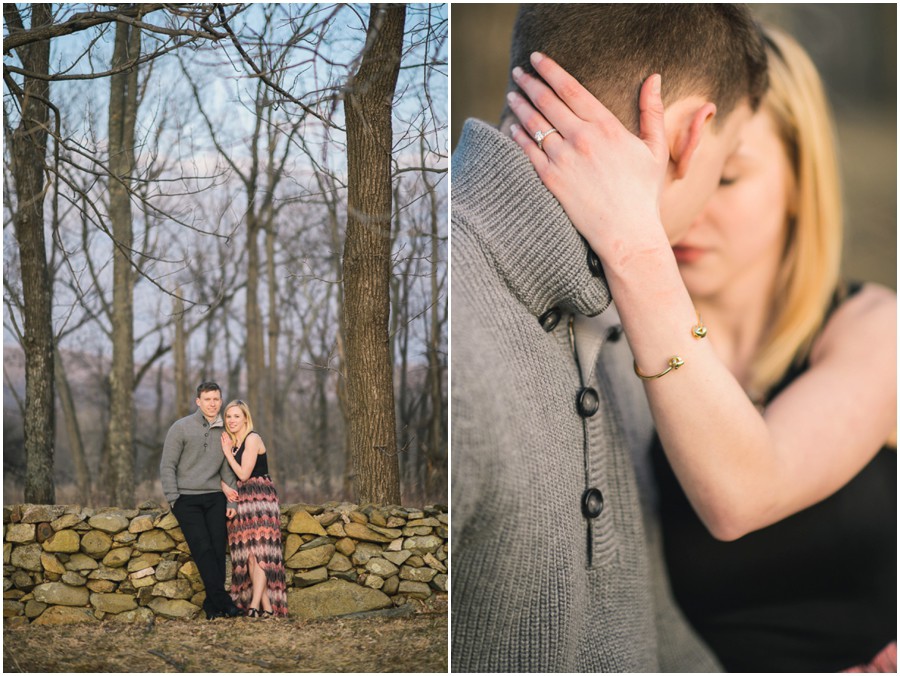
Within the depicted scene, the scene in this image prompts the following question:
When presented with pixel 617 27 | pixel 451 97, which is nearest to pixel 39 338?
pixel 451 97

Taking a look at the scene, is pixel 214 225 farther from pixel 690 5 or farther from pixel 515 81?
pixel 690 5

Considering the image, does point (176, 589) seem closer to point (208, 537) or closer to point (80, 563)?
point (208, 537)

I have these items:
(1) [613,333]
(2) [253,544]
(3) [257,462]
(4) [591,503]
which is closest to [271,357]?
(3) [257,462]

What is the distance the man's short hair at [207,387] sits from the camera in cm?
268

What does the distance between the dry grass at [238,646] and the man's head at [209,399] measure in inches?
26.0

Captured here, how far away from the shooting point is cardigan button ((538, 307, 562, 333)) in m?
1.81

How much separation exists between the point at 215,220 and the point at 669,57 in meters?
1.53

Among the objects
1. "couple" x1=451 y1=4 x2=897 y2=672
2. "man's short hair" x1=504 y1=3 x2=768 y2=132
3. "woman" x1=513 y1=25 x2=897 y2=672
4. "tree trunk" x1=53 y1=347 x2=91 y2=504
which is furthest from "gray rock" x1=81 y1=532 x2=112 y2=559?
"man's short hair" x1=504 y1=3 x2=768 y2=132

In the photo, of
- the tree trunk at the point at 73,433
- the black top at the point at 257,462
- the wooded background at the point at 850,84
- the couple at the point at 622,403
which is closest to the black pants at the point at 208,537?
the black top at the point at 257,462

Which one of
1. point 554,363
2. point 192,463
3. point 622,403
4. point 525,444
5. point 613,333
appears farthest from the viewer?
point 192,463

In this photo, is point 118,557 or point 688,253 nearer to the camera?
point 688,253

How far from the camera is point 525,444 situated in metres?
1.67

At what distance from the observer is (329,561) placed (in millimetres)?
2670

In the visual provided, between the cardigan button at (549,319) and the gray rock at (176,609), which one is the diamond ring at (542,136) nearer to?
the cardigan button at (549,319)
